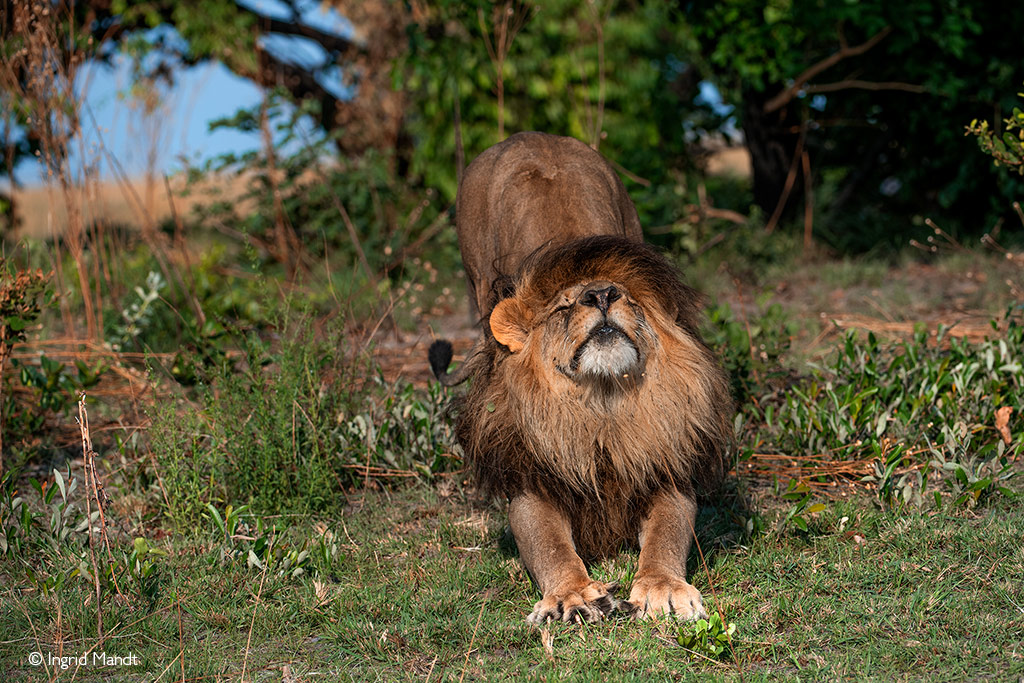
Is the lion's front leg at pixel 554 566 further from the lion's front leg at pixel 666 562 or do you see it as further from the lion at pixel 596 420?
the lion's front leg at pixel 666 562

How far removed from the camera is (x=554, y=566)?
3.68 meters

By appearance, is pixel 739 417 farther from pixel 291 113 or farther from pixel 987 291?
pixel 291 113

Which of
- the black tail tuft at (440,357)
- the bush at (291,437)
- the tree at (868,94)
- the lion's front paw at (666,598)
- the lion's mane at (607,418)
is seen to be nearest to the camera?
the lion's front paw at (666,598)

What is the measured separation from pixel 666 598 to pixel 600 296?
103cm

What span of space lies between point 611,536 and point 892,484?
1.32 meters

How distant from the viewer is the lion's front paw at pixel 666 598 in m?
3.44

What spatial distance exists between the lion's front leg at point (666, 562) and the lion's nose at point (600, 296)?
2.78 feet

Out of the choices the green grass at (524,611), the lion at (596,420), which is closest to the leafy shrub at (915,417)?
the green grass at (524,611)

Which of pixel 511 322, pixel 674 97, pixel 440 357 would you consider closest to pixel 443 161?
pixel 674 97

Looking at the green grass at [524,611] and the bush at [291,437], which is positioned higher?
the bush at [291,437]

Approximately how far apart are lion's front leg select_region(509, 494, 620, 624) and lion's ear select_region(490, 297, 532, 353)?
588mm

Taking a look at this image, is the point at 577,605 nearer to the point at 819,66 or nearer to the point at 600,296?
the point at 600,296

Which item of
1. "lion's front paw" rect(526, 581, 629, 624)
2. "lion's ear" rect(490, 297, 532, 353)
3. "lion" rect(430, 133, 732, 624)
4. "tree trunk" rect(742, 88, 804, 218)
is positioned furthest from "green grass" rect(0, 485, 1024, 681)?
"tree trunk" rect(742, 88, 804, 218)

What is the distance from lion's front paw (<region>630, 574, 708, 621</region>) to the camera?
344 cm
